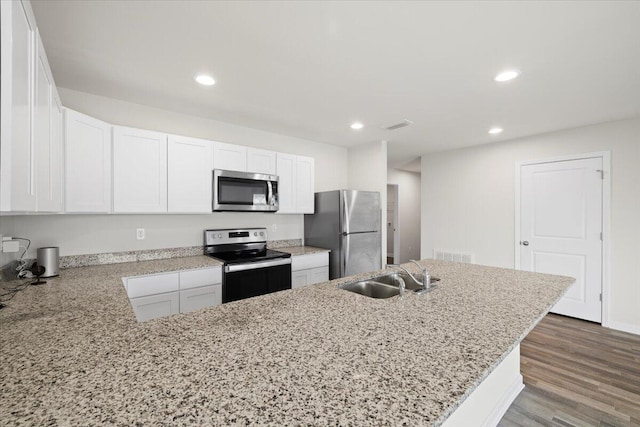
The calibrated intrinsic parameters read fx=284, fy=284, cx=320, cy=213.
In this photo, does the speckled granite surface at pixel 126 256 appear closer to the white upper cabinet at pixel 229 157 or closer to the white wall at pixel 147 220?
the white wall at pixel 147 220

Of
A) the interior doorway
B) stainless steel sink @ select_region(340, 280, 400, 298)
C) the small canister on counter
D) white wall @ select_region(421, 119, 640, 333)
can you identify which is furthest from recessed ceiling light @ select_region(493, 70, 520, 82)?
the interior doorway

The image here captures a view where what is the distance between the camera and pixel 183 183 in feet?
9.13

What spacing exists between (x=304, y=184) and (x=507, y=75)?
94.2 inches

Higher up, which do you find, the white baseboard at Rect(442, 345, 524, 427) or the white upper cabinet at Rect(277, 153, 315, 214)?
the white upper cabinet at Rect(277, 153, 315, 214)

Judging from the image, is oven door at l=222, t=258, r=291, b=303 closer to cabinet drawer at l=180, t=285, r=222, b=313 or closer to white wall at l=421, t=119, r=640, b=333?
cabinet drawer at l=180, t=285, r=222, b=313

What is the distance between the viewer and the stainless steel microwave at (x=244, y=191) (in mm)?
2982

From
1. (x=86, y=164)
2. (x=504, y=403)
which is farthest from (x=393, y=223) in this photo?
(x=86, y=164)

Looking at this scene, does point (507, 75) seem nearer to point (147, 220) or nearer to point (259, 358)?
point (259, 358)

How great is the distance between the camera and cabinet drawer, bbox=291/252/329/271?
330 centimetres

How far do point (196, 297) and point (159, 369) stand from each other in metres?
1.88

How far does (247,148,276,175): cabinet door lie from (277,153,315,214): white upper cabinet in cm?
9

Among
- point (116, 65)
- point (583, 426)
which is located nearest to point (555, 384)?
point (583, 426)

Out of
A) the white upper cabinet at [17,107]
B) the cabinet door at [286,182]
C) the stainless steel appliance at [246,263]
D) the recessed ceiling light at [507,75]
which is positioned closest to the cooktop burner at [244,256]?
the stainless steel appliance at [246,263]

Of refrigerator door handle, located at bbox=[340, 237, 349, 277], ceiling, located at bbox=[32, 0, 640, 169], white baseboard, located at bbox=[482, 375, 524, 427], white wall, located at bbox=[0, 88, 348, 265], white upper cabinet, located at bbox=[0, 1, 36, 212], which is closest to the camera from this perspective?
white upper cabinet, located at bbox=[0, 1, 36, 212]
